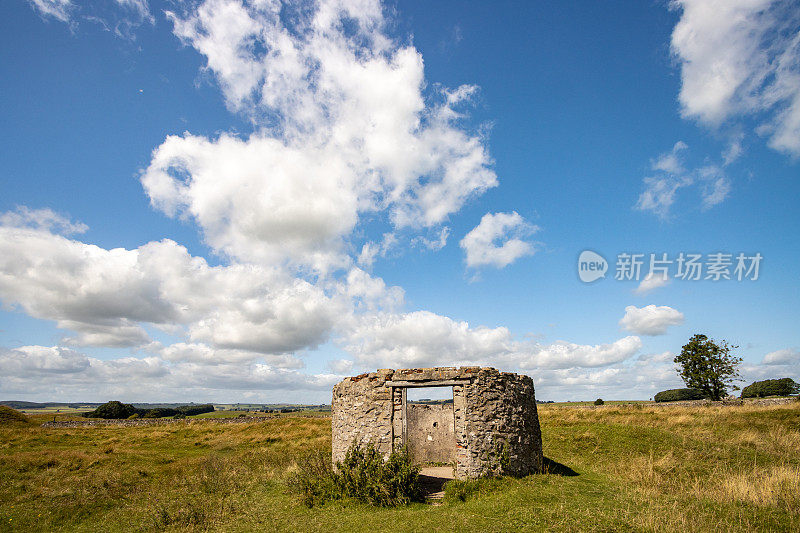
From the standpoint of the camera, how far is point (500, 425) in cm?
1341

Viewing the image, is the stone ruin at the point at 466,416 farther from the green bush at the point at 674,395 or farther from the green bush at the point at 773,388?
the green bush at the point at 674,395

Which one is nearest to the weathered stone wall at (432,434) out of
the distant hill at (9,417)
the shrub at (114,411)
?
the distant hill at (9,417)

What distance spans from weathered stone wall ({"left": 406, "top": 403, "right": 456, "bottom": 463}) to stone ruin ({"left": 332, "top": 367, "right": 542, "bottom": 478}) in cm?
840

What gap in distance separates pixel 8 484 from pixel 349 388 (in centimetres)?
1682

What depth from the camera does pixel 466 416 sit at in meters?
13.2

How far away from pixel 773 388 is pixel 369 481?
75976 mm

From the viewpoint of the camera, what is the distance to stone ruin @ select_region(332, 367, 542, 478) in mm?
13078

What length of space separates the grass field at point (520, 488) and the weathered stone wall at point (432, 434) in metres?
5.51

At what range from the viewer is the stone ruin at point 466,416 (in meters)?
13.1

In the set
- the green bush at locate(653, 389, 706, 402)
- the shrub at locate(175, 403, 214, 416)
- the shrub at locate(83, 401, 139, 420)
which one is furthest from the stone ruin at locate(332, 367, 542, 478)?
the shrub at locate(175, 403, 214, 416)

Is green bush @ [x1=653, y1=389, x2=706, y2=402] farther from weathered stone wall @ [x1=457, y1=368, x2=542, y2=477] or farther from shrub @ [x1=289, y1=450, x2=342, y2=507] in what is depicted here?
shrub @ [x1=289, y1=450, x2=342, y2=507]

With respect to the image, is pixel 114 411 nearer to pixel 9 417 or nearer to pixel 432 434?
pixel 9 417

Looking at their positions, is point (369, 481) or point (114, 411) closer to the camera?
point (369, 481)

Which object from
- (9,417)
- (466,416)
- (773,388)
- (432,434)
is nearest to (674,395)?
(773,388)
